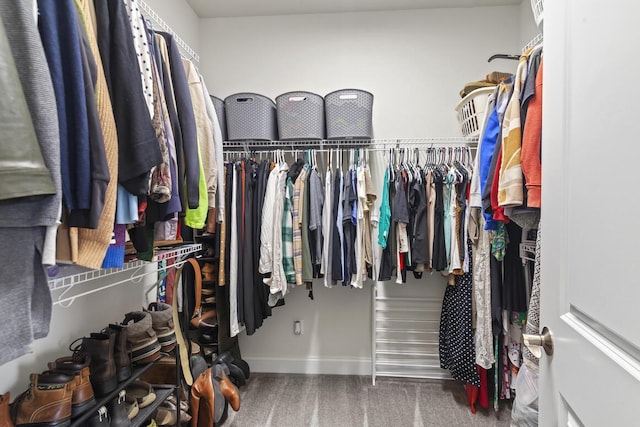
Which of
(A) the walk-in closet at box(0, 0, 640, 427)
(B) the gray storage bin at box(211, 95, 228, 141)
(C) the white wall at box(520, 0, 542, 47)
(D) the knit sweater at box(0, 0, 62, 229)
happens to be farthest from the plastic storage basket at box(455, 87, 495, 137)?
(D) the knit sweater at box(0, 0, 62, 229)

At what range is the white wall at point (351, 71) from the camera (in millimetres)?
2363

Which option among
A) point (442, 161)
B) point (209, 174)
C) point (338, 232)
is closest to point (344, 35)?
point (442, 161)

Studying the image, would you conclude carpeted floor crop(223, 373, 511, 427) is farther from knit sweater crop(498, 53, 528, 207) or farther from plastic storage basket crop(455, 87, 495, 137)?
plastic storage basket crop(455, 87, 495, 137)

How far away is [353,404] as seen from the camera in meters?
2.04

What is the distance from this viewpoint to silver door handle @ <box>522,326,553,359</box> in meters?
0.69

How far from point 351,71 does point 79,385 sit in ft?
7.90

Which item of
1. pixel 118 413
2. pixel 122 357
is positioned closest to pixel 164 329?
pixel 122 357

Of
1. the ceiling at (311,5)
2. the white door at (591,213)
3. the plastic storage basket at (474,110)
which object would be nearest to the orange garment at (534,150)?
the white door at (591,213)

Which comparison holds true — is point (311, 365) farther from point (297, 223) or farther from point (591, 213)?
point (591, 213)

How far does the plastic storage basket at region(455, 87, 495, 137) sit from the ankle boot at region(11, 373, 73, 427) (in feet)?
7.30

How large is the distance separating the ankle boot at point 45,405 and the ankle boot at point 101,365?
0.45 feet

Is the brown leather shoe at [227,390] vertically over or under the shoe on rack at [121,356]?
under

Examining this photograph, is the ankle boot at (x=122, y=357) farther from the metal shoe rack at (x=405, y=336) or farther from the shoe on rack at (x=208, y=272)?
the metal shoe rack at (x=405, y=336)

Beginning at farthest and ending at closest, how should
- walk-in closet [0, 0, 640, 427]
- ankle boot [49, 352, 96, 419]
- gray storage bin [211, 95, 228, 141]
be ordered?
gray storage bin [211, 95, 228, 141], ankle boot [49, 352, 96, 419], walk-in closet [0, 0, 640, 427]
